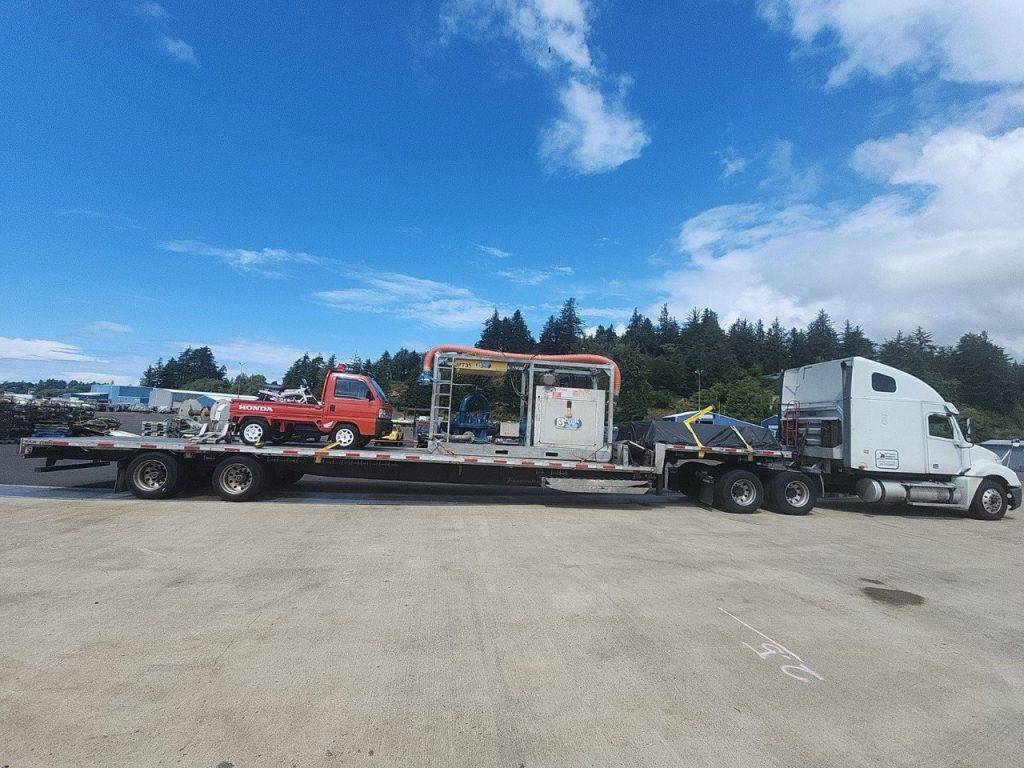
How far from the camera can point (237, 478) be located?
1016 cm

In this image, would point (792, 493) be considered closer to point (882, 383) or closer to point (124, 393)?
point (882, 383)

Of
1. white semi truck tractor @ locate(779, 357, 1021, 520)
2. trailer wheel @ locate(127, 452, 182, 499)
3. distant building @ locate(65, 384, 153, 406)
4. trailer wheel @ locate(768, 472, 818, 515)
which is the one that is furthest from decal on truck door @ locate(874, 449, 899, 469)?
distant building @ locate(65, 384, 153, 406)

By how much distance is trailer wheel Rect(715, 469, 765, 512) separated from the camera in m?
11.0

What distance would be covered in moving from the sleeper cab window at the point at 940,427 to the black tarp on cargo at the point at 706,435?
11.2ft

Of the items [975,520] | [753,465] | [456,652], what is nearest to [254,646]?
[456,652]

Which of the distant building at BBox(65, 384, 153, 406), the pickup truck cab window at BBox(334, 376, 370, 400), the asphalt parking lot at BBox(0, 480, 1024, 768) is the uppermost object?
the distant building at BBox(65, 384, 153, 406)

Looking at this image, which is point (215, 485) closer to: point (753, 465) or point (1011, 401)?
point (753, 465)

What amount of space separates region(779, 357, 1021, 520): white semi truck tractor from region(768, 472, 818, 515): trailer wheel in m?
0.41

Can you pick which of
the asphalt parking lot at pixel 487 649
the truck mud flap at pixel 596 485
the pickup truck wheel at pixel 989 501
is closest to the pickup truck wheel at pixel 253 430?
the asphalt parking lot at pixel 487 649

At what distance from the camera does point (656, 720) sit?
324 centimetres

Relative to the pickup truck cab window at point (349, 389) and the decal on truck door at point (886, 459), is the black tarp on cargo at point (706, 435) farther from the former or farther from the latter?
the pickup truck cab window at point (349, 389)

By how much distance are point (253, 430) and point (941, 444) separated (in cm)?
1508

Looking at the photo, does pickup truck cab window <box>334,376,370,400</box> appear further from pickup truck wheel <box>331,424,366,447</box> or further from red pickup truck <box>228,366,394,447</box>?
pickup truck wheel <box>331,424,366,447</box>

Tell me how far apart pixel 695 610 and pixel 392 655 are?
2.95m
